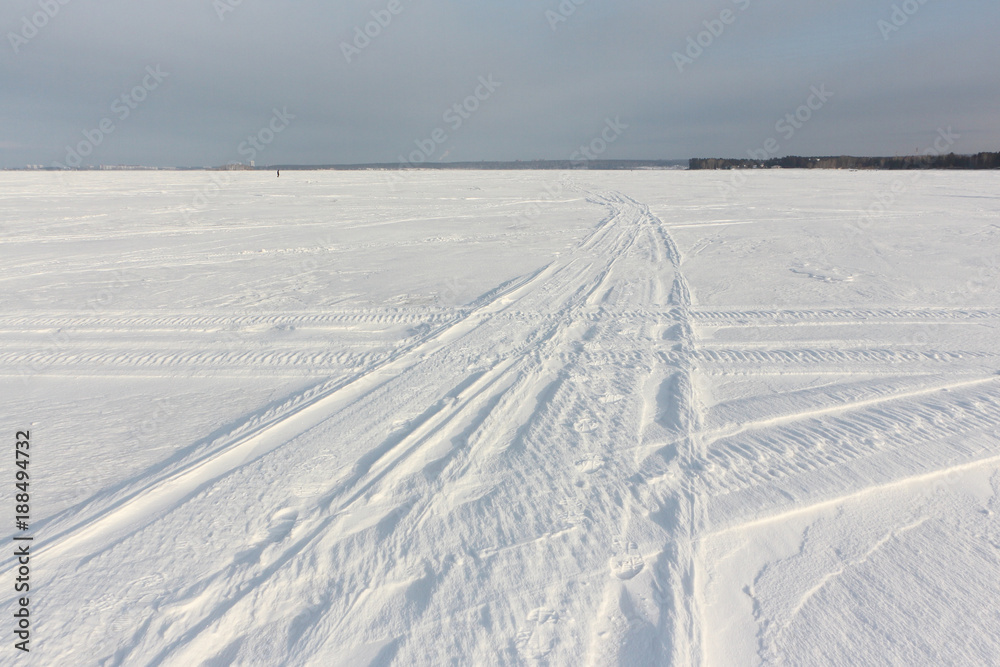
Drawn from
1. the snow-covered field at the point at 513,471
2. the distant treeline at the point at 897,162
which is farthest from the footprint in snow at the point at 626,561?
the distant treeline at the point at 897,162

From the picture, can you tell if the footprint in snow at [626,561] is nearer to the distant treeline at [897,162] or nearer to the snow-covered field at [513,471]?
the snow-covered field at [513,471]

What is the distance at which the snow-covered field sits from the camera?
2.08 m

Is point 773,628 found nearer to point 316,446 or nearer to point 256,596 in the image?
point 256,596

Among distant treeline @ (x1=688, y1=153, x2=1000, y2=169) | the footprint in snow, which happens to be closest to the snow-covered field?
the footprint in snow

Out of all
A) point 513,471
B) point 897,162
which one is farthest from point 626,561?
point 897,162

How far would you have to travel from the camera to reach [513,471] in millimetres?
3051

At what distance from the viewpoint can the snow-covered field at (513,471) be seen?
2.08 metres

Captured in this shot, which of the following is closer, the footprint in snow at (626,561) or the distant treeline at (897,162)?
the footprint in snow at (626,561)

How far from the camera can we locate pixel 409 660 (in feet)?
6.40

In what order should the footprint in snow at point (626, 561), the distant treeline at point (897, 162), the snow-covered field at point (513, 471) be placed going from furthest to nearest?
the distant treeline at point (897, 162) → the footprint in snow at point (626, 561) → the snow-covered field at point (513, 471)

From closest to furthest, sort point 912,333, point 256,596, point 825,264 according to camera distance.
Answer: point 256,596 → point 912,333 → point 825,264

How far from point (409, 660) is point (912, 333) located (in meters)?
5.81

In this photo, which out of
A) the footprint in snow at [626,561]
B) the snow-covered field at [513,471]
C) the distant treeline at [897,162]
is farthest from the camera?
the distant treeline at [897,162]

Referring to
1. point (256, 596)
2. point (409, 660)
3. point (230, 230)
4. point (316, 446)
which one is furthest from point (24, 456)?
point (230, 230)
